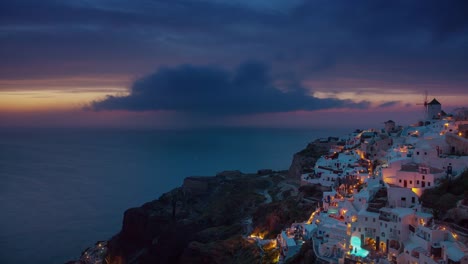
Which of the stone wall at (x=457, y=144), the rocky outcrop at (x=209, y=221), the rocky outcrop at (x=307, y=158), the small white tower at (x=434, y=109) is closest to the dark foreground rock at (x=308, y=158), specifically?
the rocky outcrop at (x=307, y=158)

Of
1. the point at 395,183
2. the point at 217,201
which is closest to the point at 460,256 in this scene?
the point at 395,183

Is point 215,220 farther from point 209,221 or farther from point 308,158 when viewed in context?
point 308,158

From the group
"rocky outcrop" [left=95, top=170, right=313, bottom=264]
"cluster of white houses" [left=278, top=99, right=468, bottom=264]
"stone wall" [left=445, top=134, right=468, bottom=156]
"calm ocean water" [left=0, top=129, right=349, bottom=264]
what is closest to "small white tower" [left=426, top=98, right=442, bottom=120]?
"cluster of white houses" [left=278, top=99, right=468, bottom=264]

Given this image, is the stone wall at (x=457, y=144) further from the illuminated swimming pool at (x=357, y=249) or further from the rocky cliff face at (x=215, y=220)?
the rocky cliff face at (x=215, y=220)

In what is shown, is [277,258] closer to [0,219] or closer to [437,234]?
[437,234]

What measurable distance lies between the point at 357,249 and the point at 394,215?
3276 millimetres

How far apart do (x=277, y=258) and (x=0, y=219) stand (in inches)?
2811

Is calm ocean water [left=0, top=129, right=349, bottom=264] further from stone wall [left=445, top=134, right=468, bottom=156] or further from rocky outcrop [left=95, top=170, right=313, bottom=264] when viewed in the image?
stone wall [left=445, top=134, right=468, bottom=156]

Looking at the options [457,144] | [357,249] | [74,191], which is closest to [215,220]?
[357,249]

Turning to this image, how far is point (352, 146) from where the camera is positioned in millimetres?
57688

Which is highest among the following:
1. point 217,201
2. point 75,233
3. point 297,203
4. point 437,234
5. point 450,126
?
point 450,126

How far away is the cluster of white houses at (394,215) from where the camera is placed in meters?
23.2

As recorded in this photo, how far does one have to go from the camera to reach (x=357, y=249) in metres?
27.2

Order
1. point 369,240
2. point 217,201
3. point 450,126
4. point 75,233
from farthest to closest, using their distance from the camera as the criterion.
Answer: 1. point 75,233
2. point 217,201
3. point 450,126
4. point 369,240
